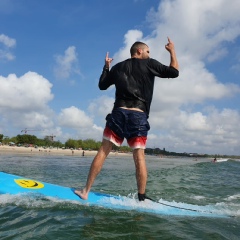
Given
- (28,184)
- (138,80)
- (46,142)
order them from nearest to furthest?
(138,80)
(28,184)
(46,142)

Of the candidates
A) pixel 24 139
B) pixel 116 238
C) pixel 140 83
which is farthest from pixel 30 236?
pixel 24 139

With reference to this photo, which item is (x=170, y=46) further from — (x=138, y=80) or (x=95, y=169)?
(x=95, y=169)

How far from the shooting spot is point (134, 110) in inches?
181

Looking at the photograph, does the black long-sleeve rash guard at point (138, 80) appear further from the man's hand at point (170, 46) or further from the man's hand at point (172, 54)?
the man's hand at point (170, 46)

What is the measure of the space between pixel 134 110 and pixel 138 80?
0.50 m

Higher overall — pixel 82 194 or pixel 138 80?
pixel 138 80

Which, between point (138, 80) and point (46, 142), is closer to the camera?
point (138, 80)

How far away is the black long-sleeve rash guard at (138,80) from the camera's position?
464 centimetres

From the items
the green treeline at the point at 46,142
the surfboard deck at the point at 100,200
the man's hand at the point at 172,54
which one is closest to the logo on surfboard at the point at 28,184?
the surfboard deck at the point at 100,200

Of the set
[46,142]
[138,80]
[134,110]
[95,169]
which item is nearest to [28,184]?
[95,169]

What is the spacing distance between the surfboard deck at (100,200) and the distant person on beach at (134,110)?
15 centimetres

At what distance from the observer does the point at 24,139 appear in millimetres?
125938

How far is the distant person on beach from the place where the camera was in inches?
180

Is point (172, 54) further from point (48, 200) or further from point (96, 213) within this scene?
point (48, 200)
